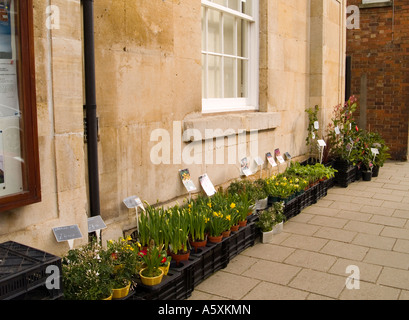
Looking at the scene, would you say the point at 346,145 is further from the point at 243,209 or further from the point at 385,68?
the point at 243,209

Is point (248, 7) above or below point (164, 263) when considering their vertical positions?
above

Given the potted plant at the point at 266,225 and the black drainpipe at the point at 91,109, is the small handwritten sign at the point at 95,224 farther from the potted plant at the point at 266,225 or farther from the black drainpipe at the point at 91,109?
the potted plant at the point at 266,225

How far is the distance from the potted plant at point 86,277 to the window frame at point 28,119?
0.52 metres

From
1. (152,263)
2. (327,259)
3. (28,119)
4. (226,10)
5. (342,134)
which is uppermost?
(226,10)

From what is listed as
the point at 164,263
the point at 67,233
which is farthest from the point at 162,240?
the point at 67,233

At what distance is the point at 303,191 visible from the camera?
6.96 m

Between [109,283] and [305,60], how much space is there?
6.94 m

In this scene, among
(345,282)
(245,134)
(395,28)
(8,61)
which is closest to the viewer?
(8,61)

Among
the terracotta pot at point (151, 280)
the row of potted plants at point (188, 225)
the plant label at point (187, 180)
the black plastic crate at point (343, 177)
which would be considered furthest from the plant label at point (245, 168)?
the terracotta pot at point (151, 280)

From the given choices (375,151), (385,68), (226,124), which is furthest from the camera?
(385,68)

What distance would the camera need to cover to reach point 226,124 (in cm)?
607

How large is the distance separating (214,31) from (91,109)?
2842mm
